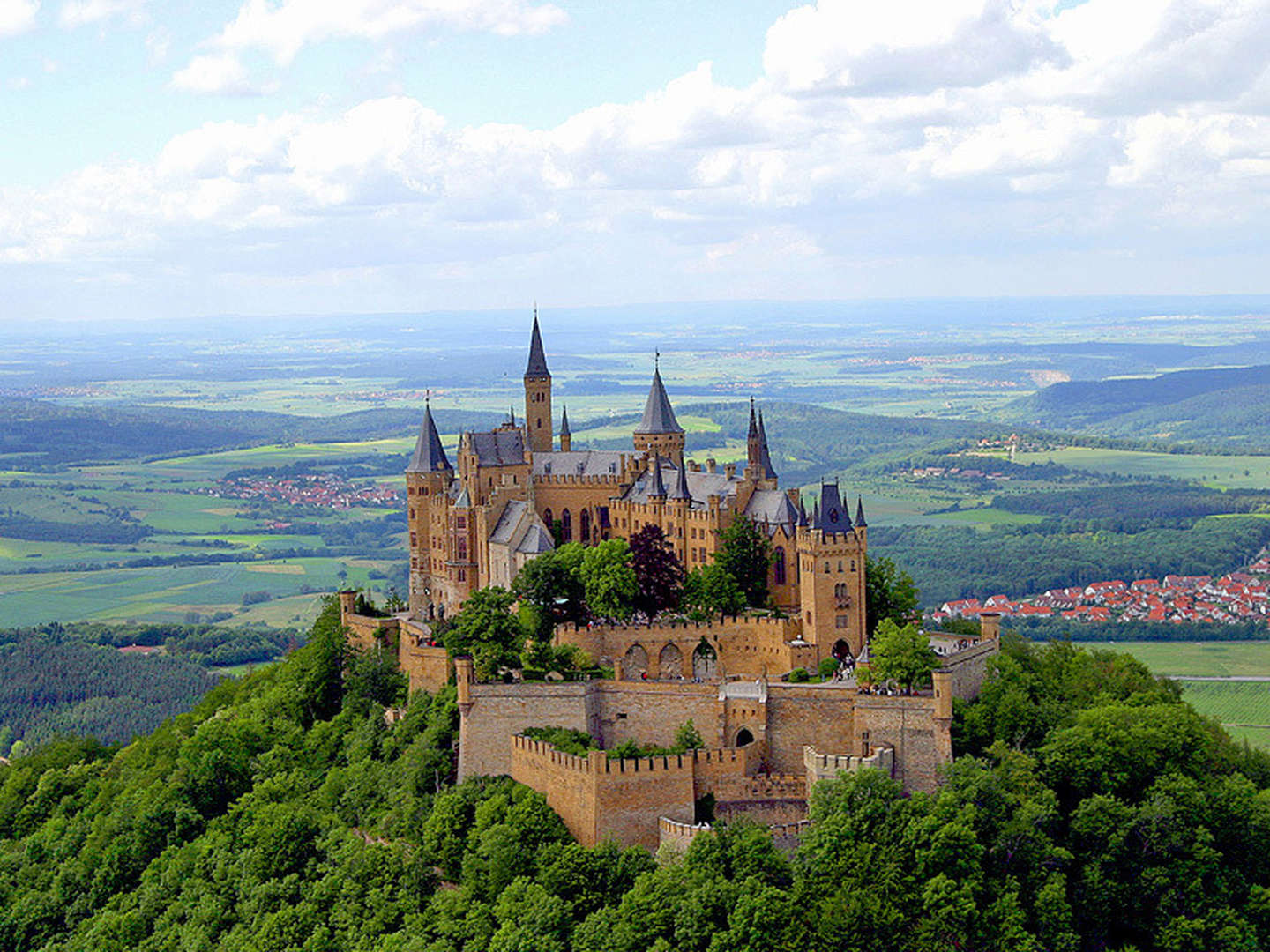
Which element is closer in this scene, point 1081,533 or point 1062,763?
point 1062,763

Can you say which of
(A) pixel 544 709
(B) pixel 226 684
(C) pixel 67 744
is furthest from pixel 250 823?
(C) pixel 67 744

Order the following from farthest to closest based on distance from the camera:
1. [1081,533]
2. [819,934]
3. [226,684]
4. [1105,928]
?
[1081,533] < [226,684] < [1105,928] < [819,934]

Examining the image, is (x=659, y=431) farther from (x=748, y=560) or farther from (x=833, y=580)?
(x=833, y=580)

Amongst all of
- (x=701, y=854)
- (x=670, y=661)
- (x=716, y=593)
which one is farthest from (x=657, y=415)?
(x=701, y=854)

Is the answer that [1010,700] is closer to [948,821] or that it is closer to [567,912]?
[948,821]

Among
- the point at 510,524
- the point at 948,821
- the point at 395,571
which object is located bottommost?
the point at 395,571

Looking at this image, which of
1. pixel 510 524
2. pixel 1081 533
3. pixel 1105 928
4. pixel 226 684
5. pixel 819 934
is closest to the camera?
pixel 819 934

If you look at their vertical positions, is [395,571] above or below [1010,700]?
below

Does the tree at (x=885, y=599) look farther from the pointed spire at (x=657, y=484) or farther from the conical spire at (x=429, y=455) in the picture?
the conical spire at (x=429, y=455)
